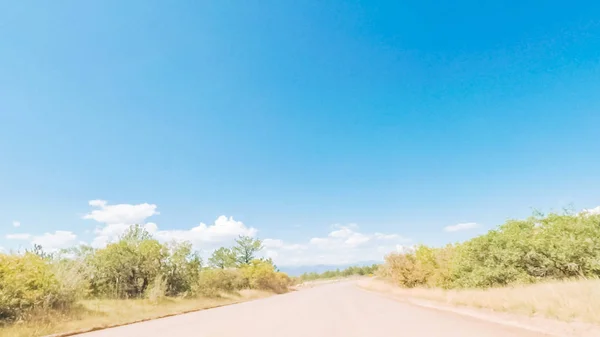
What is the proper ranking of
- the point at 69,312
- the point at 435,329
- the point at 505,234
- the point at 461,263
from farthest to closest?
the point at 461,263 → the point at 505,234 → the point at 69,312 → the point at 435,329

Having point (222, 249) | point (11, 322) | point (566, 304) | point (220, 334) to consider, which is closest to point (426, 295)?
point (566, 304)

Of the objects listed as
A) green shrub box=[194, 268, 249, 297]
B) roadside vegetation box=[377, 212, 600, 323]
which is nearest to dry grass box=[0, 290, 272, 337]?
green shrub box=[194, 268, 249, 297]

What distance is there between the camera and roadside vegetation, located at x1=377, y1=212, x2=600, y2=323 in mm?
11047

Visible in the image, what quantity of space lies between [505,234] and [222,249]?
180 feet

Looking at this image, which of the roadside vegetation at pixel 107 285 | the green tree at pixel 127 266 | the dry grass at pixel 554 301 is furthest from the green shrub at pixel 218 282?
the dry grass at pixel 554 301

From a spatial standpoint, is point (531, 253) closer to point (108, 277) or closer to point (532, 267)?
point (532, 267)

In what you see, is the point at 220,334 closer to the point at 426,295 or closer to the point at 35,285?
the point at 35,285

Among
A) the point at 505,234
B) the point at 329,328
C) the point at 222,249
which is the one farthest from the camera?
the point at 222,249

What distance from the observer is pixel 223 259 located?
209 ft

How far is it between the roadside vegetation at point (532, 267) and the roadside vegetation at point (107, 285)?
15755mm

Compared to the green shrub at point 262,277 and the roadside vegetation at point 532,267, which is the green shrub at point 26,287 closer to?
the roadside vegetation at point 532,267

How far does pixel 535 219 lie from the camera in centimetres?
1894

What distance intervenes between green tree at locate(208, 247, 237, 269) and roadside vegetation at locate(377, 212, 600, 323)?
46.5 m

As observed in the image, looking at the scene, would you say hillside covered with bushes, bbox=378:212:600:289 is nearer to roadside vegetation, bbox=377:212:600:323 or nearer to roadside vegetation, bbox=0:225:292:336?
roadside vegetation, bbox=377:212:600:323
